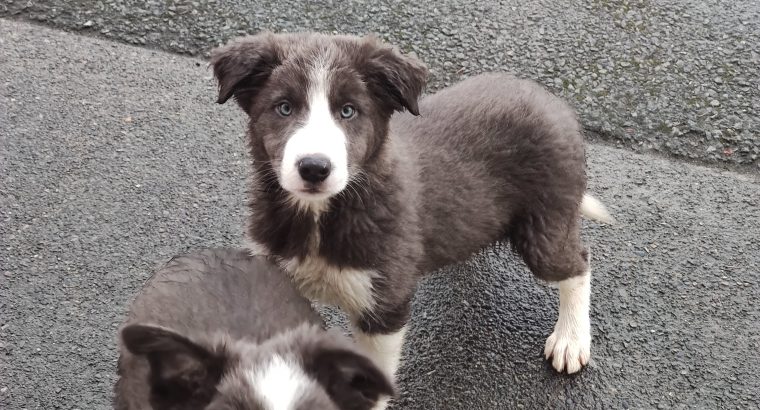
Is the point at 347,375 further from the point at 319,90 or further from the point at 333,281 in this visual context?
the point at 319,90

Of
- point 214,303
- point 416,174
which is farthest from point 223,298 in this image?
point 416,174

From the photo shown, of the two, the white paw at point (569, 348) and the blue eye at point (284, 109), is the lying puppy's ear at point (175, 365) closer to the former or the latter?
the blue eye at point (284, 109)

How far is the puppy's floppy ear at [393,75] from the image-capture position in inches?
121

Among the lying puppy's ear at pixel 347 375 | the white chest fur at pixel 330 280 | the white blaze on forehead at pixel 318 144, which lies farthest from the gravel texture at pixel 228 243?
the white blaze on forehead at pixel 318 144

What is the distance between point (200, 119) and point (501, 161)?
2201 millimetres

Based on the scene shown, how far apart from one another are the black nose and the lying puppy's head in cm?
58

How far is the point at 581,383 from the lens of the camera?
3.78 m

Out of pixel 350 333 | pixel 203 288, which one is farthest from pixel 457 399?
pixel 203 288

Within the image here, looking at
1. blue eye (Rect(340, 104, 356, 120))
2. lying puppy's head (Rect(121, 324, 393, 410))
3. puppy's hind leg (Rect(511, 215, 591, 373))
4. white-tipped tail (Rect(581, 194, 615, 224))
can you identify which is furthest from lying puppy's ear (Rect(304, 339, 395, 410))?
white-tipped tail (Rect(581, 194, 615, 224))

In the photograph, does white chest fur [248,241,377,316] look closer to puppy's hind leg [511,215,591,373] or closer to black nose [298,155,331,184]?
black nose [298,155,331,184]

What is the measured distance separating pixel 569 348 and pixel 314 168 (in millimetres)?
1719

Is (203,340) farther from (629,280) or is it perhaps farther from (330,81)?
(629,280)

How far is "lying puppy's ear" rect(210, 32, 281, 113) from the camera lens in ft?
10.0

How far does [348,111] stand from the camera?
3.07 metres
